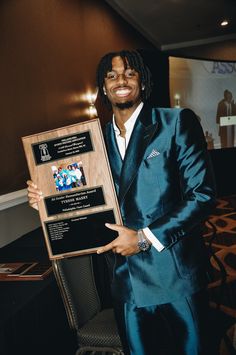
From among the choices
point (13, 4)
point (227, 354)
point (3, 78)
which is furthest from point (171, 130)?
point (13, 4)

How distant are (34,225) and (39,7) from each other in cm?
199

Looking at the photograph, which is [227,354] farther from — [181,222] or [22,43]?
[22,43]

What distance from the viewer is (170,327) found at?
1.16 meters

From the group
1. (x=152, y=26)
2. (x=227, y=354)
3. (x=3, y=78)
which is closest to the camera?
(x=227, y=354)

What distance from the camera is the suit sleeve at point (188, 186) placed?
106 cm

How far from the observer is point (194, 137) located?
1.12m

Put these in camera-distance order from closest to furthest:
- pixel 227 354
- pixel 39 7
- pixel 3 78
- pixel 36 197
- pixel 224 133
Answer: pixel 36 197
pixel 227 354
pixel 3 78
pixel 39 7
pixel 224 133

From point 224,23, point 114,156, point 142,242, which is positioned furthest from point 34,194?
point 224,23

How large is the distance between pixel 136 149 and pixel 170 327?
68 centimetres

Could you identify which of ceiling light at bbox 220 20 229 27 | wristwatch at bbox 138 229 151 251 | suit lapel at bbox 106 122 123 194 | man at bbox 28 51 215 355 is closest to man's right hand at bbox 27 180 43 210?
man at bbox 28 51 215 355

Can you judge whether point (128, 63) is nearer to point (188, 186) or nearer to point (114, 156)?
point (114, 156)

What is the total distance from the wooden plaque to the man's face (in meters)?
0.21

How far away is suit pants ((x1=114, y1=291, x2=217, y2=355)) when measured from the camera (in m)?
1.13

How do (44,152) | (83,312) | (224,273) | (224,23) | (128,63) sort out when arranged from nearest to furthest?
(44,152)
(128,63)
(83,312)
(224,273)
(224,23)
